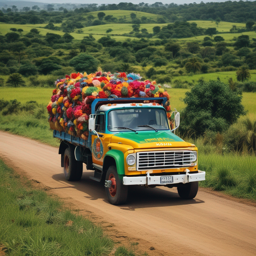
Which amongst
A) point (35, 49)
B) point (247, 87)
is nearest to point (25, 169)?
point (247, 87)

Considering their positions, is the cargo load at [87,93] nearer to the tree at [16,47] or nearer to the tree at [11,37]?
the tree at [16,47]

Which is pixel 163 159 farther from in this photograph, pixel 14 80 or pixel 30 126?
pixel 14 80

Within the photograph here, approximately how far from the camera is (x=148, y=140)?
959cm

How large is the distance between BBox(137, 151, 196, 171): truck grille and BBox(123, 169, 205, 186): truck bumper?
228mm

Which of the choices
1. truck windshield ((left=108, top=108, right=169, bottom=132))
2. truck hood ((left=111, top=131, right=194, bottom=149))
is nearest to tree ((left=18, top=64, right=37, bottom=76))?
truck windshield ((left=108, top=108, right=169, bottom=132))

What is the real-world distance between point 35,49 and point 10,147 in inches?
3485

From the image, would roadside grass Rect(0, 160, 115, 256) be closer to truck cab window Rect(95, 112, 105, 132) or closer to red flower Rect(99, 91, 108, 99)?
truck cab window Rect(95, 112, 105, 132)

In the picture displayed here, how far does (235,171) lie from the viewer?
12.0 metres

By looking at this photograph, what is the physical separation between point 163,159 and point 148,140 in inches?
21.3

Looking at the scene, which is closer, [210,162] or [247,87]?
[210,162]

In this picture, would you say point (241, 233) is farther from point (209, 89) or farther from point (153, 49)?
point (153, 49)

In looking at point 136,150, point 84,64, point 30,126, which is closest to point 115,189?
point 136,150

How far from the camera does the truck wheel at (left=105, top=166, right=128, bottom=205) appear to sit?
30.9 feet

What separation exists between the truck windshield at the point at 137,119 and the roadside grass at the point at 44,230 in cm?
239
